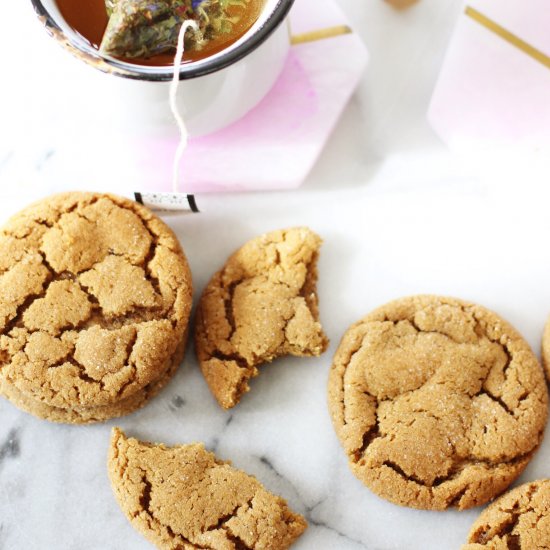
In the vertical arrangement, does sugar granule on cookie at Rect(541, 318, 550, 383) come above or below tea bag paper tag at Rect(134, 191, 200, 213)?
below

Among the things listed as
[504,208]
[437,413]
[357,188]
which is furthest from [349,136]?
[437,413]

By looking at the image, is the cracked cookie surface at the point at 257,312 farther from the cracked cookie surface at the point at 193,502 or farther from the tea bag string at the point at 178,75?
the tea bag string at the point at 178,75

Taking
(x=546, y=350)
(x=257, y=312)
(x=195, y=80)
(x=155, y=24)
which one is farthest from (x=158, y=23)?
(x=546, y=350)

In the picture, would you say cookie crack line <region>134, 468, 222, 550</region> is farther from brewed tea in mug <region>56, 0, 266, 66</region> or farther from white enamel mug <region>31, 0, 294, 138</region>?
brewed tea in mug <region>56, 0, 266, 66</region>

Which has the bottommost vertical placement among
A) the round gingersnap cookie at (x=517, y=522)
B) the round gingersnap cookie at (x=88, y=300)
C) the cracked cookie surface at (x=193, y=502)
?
the round gingersnap cookie at (x=517, y=522)

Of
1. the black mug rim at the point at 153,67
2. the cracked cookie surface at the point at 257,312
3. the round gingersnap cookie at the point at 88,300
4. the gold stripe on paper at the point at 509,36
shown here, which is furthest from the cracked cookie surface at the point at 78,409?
the gold stripe on paper at the point at 509,36

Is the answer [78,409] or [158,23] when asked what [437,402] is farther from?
[158,23]

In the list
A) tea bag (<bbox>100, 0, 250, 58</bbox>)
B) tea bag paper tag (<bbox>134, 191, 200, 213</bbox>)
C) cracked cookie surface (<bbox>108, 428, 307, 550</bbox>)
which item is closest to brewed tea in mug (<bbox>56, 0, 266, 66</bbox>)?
tea bag (<bbox>100, 0, 250, 58</bbox>)

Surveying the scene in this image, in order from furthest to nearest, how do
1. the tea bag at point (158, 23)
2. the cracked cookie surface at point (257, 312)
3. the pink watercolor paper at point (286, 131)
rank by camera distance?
1. the pink watercolor paper at point (286, 131)
2. the cracked cookie surface at point (257, 312)
3. the tea bag at point (158, 23)
